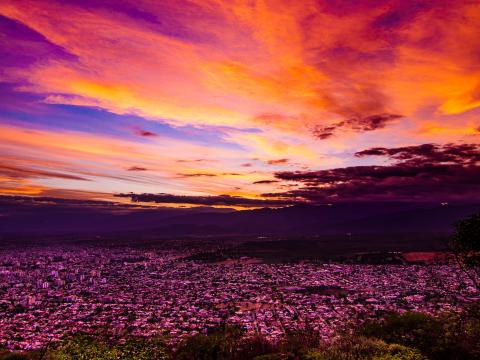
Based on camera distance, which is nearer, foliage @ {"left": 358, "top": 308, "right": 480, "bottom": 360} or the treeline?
the treeline

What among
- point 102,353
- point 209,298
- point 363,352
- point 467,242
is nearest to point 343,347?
point 363,352

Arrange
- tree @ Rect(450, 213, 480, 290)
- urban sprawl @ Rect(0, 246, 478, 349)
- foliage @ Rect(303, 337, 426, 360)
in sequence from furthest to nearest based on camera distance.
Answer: urban sprawl @ Rect(0, 246, 478, 349), tree @ Rect(450, 213, 480, 290), foliage @ Rect(303, 337, 426, 360)

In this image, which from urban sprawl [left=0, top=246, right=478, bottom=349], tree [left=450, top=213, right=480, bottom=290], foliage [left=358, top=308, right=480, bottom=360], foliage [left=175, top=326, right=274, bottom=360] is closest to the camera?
foliage [left=358, top=308, right=480, bottom=360]

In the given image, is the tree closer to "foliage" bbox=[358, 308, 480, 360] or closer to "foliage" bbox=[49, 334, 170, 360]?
"foliage" bbox=[358, 308, 480, 360]

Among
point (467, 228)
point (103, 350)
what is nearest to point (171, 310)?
point (103, 350)

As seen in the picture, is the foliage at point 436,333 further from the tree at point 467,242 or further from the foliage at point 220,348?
the foliage at point 220,348

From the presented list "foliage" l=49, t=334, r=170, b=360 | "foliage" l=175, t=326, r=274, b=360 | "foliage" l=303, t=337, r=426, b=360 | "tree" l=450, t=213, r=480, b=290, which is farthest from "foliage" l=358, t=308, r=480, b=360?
"foliage" l=49, t=334, r=170, b=360

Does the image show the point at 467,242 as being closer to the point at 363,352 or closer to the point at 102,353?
the point at 363,352
